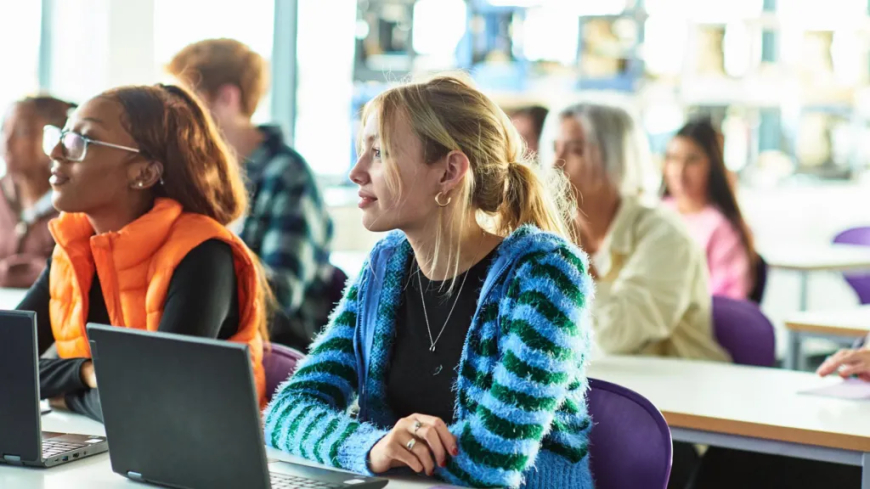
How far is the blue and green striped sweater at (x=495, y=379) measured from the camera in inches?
63.0

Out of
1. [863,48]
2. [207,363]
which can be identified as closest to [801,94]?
[863,48]

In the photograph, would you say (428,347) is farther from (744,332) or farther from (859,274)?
(859,274)

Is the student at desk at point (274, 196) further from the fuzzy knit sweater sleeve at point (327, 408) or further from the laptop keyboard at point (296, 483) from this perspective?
the laptop keyboard at point (296, 483)

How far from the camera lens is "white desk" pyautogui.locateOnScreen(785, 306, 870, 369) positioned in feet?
10.3

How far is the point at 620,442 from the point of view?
69.1 inches

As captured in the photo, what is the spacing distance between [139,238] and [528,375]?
0.83m

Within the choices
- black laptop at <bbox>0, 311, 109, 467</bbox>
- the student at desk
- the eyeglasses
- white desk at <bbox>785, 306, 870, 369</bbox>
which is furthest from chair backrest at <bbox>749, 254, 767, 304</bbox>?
black laptop at <bbox>0, 311, 109, 467</bbox>

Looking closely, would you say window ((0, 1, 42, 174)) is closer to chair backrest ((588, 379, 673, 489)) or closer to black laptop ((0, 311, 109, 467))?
black laptop ((0, 311, 109, 467))

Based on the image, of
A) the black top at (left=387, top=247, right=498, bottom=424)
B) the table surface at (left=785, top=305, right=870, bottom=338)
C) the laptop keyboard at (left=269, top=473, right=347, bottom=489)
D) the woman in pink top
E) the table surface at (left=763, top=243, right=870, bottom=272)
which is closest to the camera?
the laptop keyboard at (left=269, top=473, right=347, bottom=489)

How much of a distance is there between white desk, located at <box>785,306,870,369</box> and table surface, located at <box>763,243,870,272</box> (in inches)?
63.6

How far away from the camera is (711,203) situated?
4.38 metres

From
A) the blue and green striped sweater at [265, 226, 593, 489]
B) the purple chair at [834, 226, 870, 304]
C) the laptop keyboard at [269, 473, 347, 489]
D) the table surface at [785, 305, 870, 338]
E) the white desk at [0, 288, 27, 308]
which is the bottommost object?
the purple chair at [834, 226, 870, 304]

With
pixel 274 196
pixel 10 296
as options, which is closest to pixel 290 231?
pixel 274 196

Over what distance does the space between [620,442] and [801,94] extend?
5711 mm
